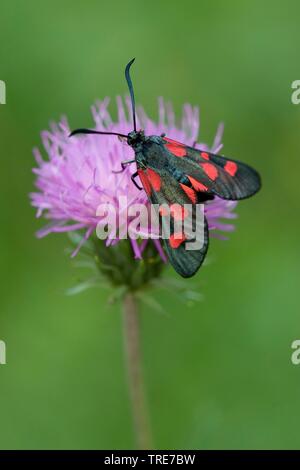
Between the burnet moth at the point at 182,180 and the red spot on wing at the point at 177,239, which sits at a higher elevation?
the burnet moth at the point at 182,180

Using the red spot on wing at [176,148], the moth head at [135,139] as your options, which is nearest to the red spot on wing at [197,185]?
the red spot on wing at [176,148]

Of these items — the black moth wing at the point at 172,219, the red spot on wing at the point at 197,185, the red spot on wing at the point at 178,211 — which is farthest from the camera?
the red spot on wing at the point at 197,185

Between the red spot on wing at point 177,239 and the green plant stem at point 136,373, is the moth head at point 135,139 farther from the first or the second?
the green plant stem at point 136,373

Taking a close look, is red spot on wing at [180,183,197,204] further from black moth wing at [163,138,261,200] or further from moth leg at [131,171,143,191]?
moth leg at [131,171,143,191]

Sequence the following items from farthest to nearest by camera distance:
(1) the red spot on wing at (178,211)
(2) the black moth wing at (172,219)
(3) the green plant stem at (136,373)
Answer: (3) the green plant stem at (136,373) < (1) the red spot on wing at (178,211) < (2) the black moth wing at (172,219)

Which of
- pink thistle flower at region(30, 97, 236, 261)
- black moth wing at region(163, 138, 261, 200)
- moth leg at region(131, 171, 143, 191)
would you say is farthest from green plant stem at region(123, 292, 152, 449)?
black moth wing at region(163, 138, 261, 200)

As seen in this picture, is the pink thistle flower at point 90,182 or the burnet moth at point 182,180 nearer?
the burnet moth at point 182,180

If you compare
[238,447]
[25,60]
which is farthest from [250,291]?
[25,60]

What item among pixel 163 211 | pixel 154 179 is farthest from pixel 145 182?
pixel 163 211

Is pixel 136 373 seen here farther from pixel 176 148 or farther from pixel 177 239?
pixel 176 148
